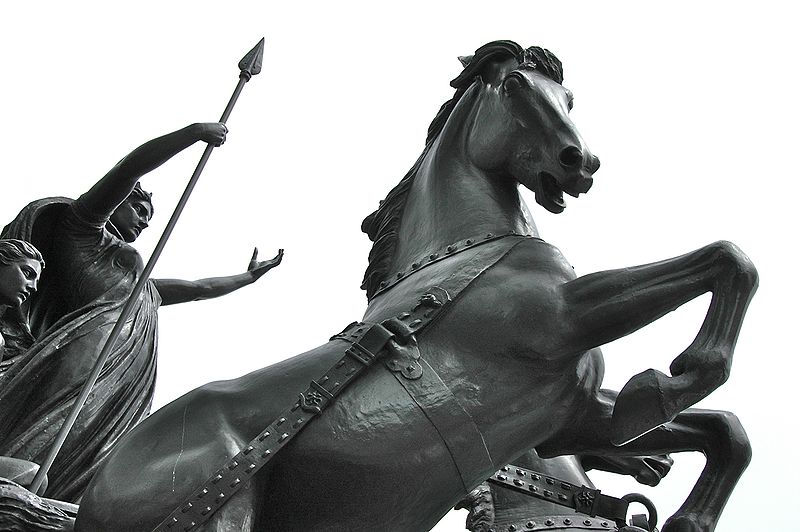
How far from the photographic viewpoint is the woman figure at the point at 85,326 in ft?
21.9

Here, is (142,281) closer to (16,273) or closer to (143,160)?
(16,273)

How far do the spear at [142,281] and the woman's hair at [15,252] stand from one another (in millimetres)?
532

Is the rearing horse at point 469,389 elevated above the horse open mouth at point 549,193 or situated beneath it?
situated beneath

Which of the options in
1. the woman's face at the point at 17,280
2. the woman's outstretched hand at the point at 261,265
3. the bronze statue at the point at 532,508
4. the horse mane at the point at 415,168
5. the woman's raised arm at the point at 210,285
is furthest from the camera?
the woman's outstretched hand at the point at 261,265

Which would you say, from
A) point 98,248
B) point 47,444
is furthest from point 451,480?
point 98,248

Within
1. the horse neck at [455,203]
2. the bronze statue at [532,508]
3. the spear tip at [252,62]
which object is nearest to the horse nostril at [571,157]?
the horse neck at [455,203]

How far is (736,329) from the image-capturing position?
5.00 meters

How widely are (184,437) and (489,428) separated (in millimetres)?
1095

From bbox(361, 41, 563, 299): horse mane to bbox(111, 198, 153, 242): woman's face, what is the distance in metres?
1.95

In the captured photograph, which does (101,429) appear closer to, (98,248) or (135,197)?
(98,248)

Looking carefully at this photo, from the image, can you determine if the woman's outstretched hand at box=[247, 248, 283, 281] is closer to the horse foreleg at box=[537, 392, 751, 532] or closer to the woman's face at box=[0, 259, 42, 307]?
the woman's face at box=[0, 259, 42, 307]

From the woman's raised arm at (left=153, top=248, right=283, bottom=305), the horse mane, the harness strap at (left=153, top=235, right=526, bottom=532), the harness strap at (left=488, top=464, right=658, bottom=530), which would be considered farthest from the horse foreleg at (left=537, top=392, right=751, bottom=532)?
the woman's raised arm at (left=153, top=248, right=283, bottom=305)

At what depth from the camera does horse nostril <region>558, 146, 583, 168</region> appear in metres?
5.50

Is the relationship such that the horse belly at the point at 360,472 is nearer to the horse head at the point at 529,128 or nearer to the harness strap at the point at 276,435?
the harness strap at the point at 276,435
